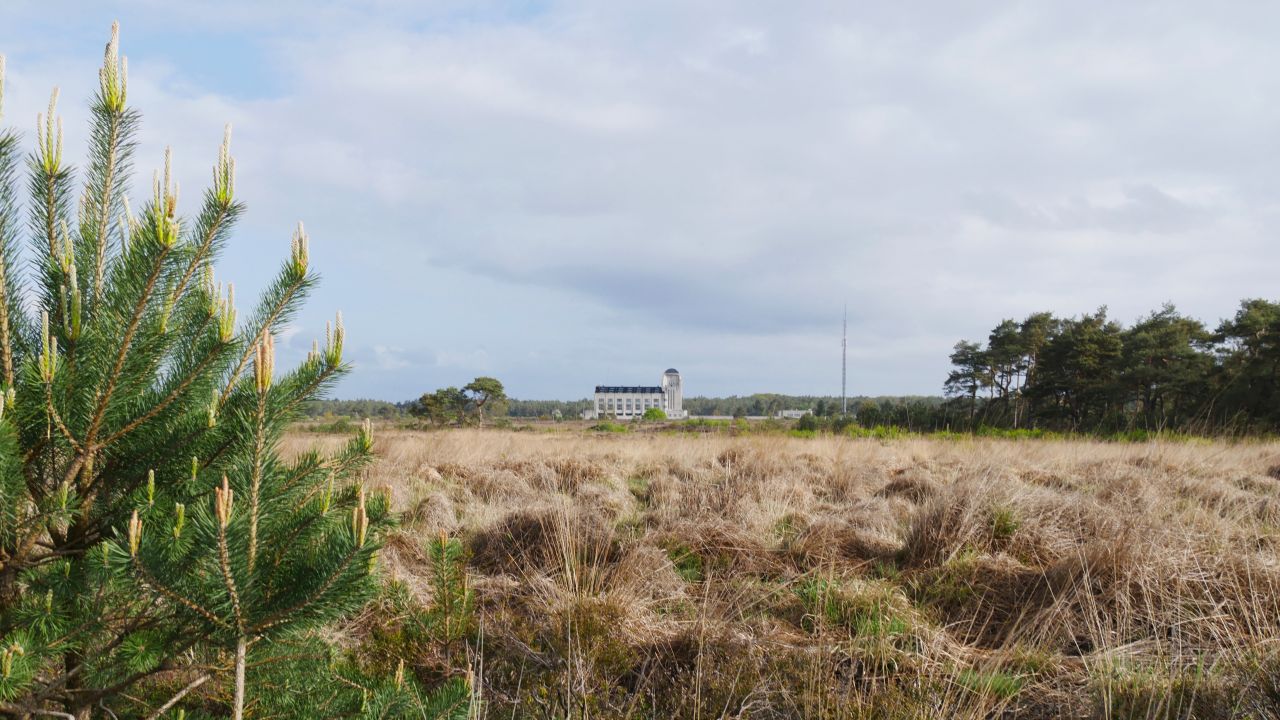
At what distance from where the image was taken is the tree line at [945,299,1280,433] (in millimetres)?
27516

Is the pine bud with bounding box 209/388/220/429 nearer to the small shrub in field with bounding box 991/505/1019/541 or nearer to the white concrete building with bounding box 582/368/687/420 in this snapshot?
the small shrub in field with bounding box 991/505/1019/541

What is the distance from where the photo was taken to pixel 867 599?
4.21m

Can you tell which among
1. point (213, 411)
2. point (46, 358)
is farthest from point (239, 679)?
point (46, 358)

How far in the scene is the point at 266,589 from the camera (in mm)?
1928

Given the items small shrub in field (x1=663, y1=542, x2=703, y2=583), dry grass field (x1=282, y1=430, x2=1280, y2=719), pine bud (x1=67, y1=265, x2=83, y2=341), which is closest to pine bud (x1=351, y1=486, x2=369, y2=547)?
pine bud (x1=67, y1=265, x2=83, y2=341)

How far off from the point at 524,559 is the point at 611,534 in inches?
27.9

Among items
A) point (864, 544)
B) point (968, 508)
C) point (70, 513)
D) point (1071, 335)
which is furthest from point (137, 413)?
point (1071, 335)

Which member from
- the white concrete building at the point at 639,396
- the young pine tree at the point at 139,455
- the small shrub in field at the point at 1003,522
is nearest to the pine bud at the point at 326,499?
the young pine tree at the point at 139,455

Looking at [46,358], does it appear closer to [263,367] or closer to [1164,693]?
[263,367]

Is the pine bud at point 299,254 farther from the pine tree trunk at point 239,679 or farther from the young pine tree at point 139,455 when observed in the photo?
the pine tree trunk at point 239,679

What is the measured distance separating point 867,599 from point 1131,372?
37.8 m

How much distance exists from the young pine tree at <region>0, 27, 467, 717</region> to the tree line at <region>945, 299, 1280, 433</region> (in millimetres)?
25757

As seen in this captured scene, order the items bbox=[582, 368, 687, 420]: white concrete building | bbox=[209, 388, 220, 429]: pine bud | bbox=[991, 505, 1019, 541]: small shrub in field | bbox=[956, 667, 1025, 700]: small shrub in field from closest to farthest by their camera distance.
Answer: bbox=[209, 388, 220, 429]: pine bud
bbox=[956, 667, 1025, 700]: small shrub in field
bbox=[991, 505, 1019, 541]: small shrub in field
bbox=[582, 368, 687, 420]: white concrete building

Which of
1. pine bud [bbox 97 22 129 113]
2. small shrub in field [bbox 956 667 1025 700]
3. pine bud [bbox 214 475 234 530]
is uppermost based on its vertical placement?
pine bud [bbox 97 22 129 113]
